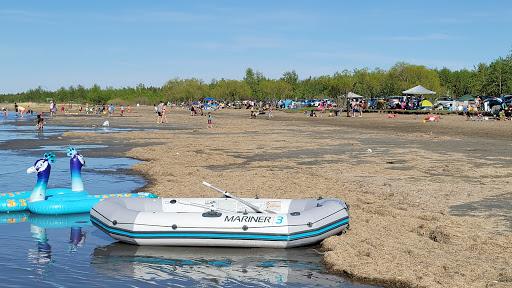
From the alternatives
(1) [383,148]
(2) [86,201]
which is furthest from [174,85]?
(2) [86,201]

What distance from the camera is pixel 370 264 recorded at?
9.18 m

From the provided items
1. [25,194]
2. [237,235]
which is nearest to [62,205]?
[25,194]

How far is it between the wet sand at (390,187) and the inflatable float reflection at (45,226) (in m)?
2.85

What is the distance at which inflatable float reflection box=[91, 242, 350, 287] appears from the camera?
9109 millimetres

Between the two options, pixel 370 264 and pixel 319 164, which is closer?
pixel 370 264

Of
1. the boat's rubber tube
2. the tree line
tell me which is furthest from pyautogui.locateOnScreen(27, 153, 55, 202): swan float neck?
the tree line

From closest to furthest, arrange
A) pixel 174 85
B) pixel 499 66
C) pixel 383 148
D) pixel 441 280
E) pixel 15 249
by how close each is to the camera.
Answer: pixel 441 280 → pixel 15 249 → pixel 383 148 → pixel 499 66 → pixel 174 85

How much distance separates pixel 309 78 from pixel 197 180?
110 m

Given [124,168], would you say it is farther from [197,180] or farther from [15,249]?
[15,249]

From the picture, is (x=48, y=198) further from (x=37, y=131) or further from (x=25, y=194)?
(x=37, y=131)

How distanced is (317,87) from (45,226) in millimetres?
101064

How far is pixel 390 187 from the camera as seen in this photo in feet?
52.3

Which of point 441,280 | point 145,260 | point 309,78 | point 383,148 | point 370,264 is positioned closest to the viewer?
point 441,280

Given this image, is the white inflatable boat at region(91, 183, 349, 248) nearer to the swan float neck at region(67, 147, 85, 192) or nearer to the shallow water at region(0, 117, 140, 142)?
the swan float neck at region(67, 147, 85, 192)
